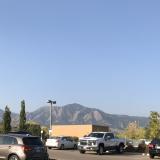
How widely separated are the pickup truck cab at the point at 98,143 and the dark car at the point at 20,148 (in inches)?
674

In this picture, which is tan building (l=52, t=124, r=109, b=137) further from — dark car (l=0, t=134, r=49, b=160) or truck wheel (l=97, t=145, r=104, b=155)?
dark car (l=0, t=134, r=49, b=160)

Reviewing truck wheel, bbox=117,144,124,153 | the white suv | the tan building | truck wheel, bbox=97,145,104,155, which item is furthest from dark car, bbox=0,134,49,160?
the tan building

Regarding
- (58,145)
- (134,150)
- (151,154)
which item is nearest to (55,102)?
(58,145)

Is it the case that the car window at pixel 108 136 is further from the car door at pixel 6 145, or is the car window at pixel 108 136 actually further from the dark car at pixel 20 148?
the car door at pixel 6 145

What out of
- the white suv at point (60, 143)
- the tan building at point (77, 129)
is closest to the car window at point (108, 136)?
the white suv at point (60, 143)

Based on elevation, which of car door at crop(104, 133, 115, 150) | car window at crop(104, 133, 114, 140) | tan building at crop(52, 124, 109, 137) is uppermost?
tan building at crop(52, 124, 109, 137)

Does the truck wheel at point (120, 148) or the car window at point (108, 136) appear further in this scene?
the truck wheel at point (120, 148)

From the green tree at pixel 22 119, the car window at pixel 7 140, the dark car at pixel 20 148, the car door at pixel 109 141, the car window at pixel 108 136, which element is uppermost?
the green tree at pixel 22 119

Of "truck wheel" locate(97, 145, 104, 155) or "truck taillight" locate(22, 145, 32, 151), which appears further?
"truck wheel" locate(97, 145, 104, 155)

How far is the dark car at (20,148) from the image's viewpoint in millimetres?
26703

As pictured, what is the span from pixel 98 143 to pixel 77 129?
4195 cm

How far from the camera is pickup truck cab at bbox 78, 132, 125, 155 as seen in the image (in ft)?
146

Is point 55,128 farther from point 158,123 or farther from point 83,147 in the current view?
point 83,147

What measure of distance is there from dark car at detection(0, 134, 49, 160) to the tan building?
53057 mm
